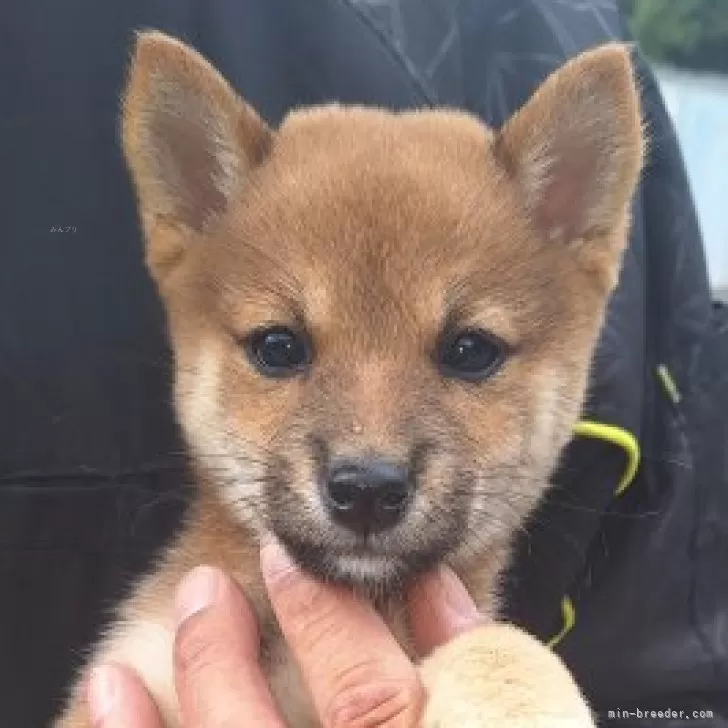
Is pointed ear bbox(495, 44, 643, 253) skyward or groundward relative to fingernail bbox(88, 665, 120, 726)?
skyward

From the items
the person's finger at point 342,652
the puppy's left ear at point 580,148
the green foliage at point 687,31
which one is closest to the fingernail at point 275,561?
the person's finger at point 342,652

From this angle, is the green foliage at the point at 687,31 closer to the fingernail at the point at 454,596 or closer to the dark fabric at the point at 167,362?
the dark fabric at the point at 167,362

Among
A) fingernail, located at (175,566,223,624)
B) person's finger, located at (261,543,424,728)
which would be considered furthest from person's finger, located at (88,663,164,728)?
person's finger, located at (261,543,424,728)

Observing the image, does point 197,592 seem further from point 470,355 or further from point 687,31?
point 687,31

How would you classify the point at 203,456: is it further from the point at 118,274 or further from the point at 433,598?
the point at 433,598

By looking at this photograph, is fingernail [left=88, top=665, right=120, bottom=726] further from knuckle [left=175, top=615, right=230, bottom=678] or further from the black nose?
the black nose
